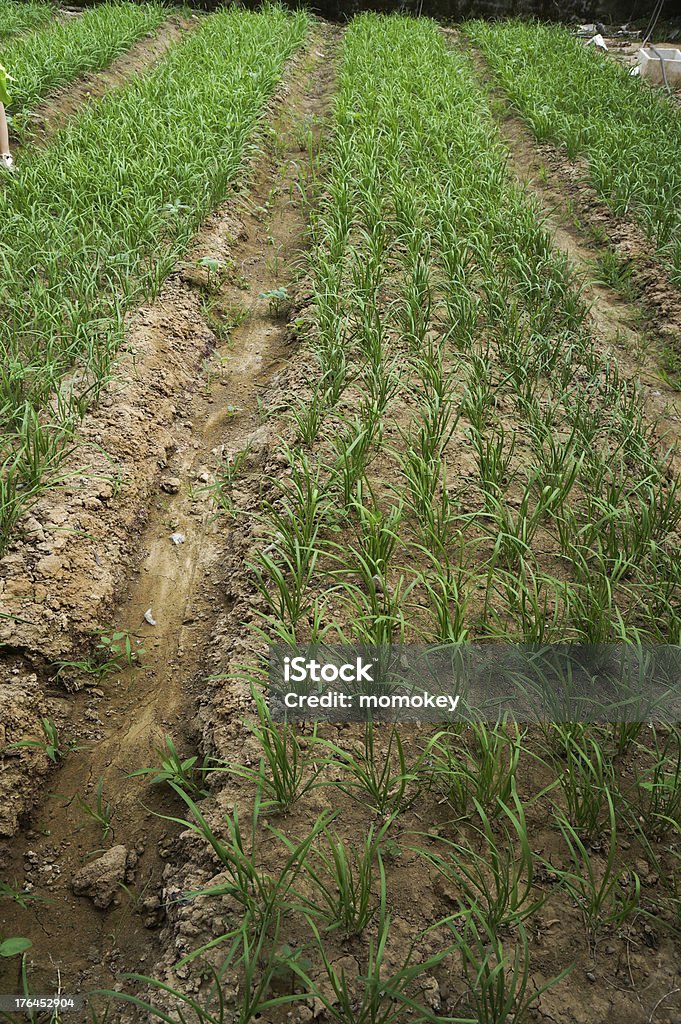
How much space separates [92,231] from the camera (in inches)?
147

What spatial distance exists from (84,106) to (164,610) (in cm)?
532

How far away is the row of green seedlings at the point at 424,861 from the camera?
54.9 inches

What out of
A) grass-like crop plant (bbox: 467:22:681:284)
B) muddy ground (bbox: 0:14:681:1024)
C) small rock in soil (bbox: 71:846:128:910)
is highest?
grass-like crop plant (bbox: 467:22:681:284)

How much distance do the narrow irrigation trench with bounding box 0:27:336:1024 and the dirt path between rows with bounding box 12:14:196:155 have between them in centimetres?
243

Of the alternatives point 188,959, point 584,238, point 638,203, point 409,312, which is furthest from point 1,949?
point 638,203

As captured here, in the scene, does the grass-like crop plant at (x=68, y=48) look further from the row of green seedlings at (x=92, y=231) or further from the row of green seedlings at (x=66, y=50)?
the row of green seedlings at (x=92, y=231)

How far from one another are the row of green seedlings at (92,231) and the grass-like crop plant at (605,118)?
2.54 m

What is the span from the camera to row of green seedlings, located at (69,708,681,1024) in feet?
4.58

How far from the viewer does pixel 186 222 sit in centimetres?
412

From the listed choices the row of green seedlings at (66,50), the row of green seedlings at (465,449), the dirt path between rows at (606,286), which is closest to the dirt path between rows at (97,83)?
the row of green seedlings at (66,50)

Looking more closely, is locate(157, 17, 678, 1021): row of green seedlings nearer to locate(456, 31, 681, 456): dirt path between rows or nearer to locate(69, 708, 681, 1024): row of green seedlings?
locate(69, 708, 681, 1024): row of green seedlings

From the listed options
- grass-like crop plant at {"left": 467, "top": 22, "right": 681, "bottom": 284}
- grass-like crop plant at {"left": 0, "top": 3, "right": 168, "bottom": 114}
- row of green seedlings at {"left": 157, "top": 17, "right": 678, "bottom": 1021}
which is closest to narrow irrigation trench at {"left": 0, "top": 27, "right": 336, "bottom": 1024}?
row of green seedlings at {"left": 157, "top": 17, "right": 678, "bottom": 1021}

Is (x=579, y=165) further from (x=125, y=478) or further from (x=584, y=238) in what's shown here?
(x=125, y=478)

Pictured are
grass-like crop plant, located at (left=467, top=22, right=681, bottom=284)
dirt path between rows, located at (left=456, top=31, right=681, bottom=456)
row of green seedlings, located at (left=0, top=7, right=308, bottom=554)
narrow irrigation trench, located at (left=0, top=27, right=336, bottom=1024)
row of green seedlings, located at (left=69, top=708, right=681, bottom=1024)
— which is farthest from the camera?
grass-like crop plant, located at (left=467, top=22, right=681, bottom=284)
